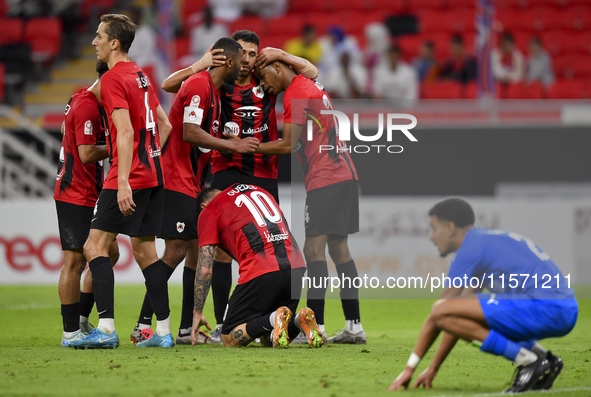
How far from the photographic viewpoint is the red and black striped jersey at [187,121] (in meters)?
5.85

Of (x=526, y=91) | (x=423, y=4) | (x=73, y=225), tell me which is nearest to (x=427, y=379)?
(x=73, y=225)

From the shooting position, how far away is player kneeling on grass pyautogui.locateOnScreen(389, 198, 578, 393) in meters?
3.76

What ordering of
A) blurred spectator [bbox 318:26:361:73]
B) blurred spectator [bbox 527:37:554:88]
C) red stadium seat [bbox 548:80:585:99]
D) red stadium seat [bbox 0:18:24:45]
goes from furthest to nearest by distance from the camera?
1. red stadium seat [bbox 0:18:24:45]
2. blurred spectator [bbox 318:26:361:73]
3. blurred spectator [bbox 527:37:554:88]
4. red stadium seat [bbox 548:80:585:99]

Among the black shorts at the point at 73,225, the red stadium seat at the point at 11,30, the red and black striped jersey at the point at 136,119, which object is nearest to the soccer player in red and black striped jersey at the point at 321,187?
the red and black striped jersey at the point at 136,119

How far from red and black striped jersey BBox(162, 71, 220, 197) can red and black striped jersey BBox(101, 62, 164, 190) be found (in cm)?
40

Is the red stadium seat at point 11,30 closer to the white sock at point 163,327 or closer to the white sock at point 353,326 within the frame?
the white sock at point 163,327

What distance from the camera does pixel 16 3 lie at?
1599cm

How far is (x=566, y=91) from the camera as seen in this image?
1344 cm

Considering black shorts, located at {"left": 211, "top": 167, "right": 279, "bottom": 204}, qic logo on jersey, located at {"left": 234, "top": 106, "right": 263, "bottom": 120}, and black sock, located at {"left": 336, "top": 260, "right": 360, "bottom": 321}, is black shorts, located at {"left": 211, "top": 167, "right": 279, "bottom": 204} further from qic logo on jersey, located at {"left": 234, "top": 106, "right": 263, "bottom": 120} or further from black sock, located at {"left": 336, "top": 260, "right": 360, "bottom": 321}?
black sock, located at {"left": 336, "top": 260, "right": 360, "bottom": 321}

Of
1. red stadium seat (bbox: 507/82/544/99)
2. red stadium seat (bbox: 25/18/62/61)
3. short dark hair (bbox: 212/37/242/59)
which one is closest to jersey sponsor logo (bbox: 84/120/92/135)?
short dark hair (bbox: 212/37/242/59)

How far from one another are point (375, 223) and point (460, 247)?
6938 millimetres

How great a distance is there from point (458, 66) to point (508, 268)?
10.2 m

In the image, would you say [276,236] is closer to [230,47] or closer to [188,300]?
[188,300]

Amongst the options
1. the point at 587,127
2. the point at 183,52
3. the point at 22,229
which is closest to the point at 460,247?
the point at 587,127
